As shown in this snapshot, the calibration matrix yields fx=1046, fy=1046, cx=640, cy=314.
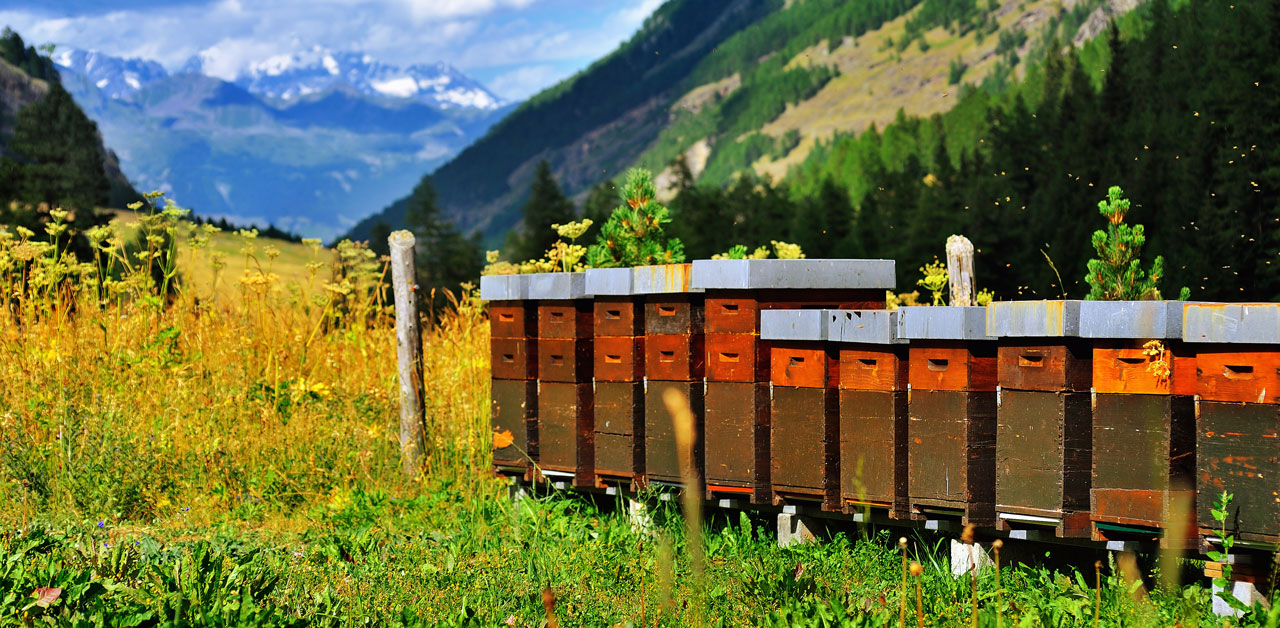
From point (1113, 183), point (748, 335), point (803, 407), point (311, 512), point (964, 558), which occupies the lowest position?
point (311, 512)

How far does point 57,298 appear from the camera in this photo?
28.5 feet

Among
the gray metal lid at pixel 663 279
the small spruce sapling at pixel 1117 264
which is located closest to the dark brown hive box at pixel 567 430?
the gray metal lid at pixel 663 279

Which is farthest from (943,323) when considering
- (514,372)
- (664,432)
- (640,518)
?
(514,372)

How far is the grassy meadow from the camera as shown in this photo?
4262 mm

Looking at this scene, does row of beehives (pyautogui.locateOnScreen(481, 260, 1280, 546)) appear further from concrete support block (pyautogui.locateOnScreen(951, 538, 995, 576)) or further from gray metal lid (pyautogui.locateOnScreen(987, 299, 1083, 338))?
concrete support block (pyautogui.locateOnScreen(951, 538, 995, 576))

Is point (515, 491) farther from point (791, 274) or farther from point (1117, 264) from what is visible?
point (1117, 264)

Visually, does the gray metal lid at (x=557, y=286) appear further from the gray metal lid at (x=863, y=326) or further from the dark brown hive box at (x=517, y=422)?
the gray metal lid at (x=863, y=326)

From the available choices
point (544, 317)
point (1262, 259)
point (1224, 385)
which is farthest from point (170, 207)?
point (1262, 259)

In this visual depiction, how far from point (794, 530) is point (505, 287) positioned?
2502mm

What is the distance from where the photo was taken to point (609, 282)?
630 centimetres

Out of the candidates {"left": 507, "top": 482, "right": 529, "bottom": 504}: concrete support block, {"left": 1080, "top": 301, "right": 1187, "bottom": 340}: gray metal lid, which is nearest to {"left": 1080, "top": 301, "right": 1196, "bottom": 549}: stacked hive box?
{"left": 1080, "top": 301, "right": 1187, "bottom": 340}: gray metal lid

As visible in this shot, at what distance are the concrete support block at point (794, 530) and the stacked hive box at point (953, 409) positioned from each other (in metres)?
0.86

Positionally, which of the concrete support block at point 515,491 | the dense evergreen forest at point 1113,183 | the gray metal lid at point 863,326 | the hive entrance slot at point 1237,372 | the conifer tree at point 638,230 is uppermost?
the dense evergreen forest at point 1113,183

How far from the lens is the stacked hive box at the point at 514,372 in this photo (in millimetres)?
6855
